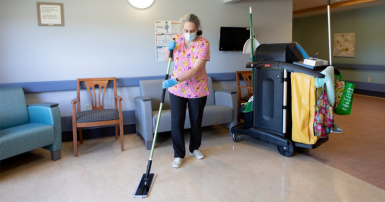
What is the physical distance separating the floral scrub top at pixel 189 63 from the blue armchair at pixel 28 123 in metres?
1.41

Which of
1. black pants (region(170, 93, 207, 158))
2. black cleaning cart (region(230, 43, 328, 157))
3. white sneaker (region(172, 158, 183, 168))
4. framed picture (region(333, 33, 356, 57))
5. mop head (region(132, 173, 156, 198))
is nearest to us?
mop head (region(132, 173, 156, 198))

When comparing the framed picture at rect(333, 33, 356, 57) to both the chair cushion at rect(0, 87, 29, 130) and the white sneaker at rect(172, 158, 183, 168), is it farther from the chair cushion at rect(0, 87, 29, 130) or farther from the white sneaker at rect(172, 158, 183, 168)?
the chair cushion at rect(0, 87, 29, 130)

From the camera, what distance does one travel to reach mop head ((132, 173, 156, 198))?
2424 mm

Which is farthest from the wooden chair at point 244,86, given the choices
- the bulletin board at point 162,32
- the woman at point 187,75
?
the woman at point 187,75

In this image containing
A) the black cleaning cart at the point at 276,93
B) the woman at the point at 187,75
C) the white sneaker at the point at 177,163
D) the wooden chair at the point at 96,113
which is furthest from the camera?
the wooden chair at the point at 96,113

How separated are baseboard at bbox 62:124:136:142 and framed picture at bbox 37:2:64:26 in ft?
4.71

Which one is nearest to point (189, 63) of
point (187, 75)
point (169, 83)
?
point (187, 75)

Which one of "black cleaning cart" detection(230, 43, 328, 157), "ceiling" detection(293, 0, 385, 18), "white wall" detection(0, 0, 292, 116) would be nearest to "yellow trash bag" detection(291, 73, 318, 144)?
"black cleaning cart" detection(230, 43, 328, 157)

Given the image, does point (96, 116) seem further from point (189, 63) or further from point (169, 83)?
point (189, 63)

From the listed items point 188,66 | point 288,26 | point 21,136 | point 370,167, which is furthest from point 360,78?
point 21,136

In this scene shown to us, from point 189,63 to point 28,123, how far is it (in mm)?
2048

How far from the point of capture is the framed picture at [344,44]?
299 inches

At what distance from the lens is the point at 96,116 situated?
3.40 m

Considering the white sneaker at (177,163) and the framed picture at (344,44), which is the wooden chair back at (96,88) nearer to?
the white sneaker at (177,163)
